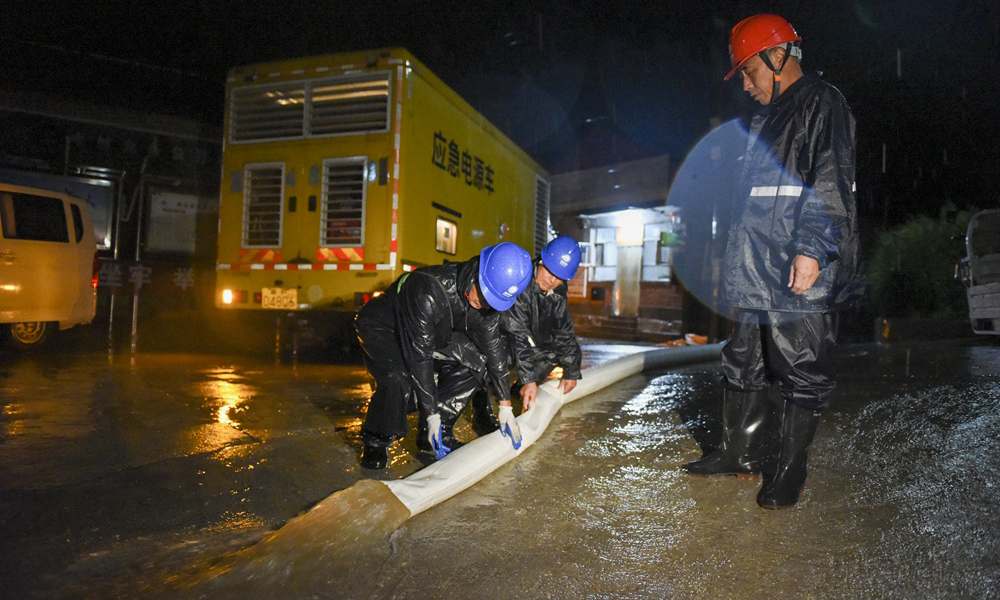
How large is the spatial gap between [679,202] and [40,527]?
51.2 ft

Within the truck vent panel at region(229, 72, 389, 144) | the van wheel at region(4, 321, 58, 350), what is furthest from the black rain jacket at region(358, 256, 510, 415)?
the van wheel at region(4, 321, 58, 350)

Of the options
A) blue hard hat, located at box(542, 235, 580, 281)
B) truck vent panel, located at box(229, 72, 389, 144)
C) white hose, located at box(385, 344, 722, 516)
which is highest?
truck vent panel, located at box(229, 72, 389, 144)

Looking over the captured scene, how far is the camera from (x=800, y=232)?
246 cm

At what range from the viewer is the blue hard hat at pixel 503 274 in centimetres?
302

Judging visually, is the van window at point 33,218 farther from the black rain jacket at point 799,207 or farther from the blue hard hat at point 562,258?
the black rain jacket at point 799,207

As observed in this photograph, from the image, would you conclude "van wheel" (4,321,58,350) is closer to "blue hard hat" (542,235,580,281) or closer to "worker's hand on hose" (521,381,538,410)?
"blue hard hat" (542,235,580,281)

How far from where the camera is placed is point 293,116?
23.0 feet

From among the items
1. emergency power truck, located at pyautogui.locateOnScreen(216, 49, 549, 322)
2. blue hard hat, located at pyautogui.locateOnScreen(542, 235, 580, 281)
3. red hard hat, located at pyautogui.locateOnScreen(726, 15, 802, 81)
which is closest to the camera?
red hard hat, located at pyautogui.locateOnScreen(726, 15, 802, 81)

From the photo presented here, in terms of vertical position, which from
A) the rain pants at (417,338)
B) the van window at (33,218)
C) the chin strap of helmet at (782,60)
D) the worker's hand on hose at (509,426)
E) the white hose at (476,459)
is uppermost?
the chin strap of helmet at (782,60)

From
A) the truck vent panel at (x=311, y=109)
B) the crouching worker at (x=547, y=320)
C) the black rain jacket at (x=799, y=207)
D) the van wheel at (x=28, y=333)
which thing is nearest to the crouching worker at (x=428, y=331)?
the crouching worker at (x=547, y=320)

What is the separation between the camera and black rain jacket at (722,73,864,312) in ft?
8.00

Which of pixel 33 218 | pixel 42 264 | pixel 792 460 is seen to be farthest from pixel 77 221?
pixel 792 460

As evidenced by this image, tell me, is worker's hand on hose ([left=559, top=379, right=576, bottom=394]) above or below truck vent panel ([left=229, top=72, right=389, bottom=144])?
below

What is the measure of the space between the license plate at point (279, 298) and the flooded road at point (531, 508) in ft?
8.20
